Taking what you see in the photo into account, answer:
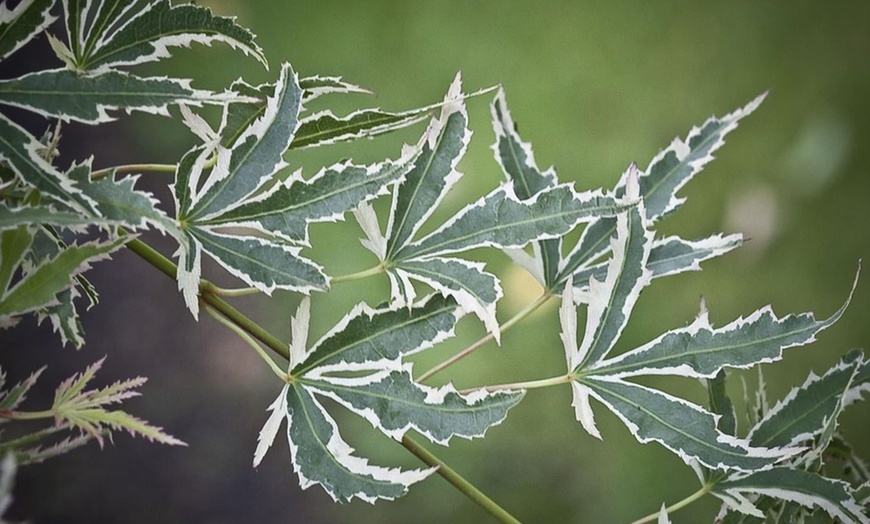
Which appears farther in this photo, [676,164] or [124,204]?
[676,164]

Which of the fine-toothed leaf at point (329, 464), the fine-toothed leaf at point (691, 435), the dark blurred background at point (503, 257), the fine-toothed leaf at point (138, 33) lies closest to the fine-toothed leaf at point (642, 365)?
the fine-toothed leaf at point (691, 435)

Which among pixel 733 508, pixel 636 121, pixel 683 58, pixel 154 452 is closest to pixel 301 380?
pixel 733 508

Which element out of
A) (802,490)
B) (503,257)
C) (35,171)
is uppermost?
(503,257)

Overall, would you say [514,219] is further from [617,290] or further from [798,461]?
[798,461]

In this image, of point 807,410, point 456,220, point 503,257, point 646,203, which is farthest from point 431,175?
point 503,257

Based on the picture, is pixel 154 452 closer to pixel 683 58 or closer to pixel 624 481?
pixel 624 481

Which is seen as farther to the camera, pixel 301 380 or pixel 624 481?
pixel 624 481
